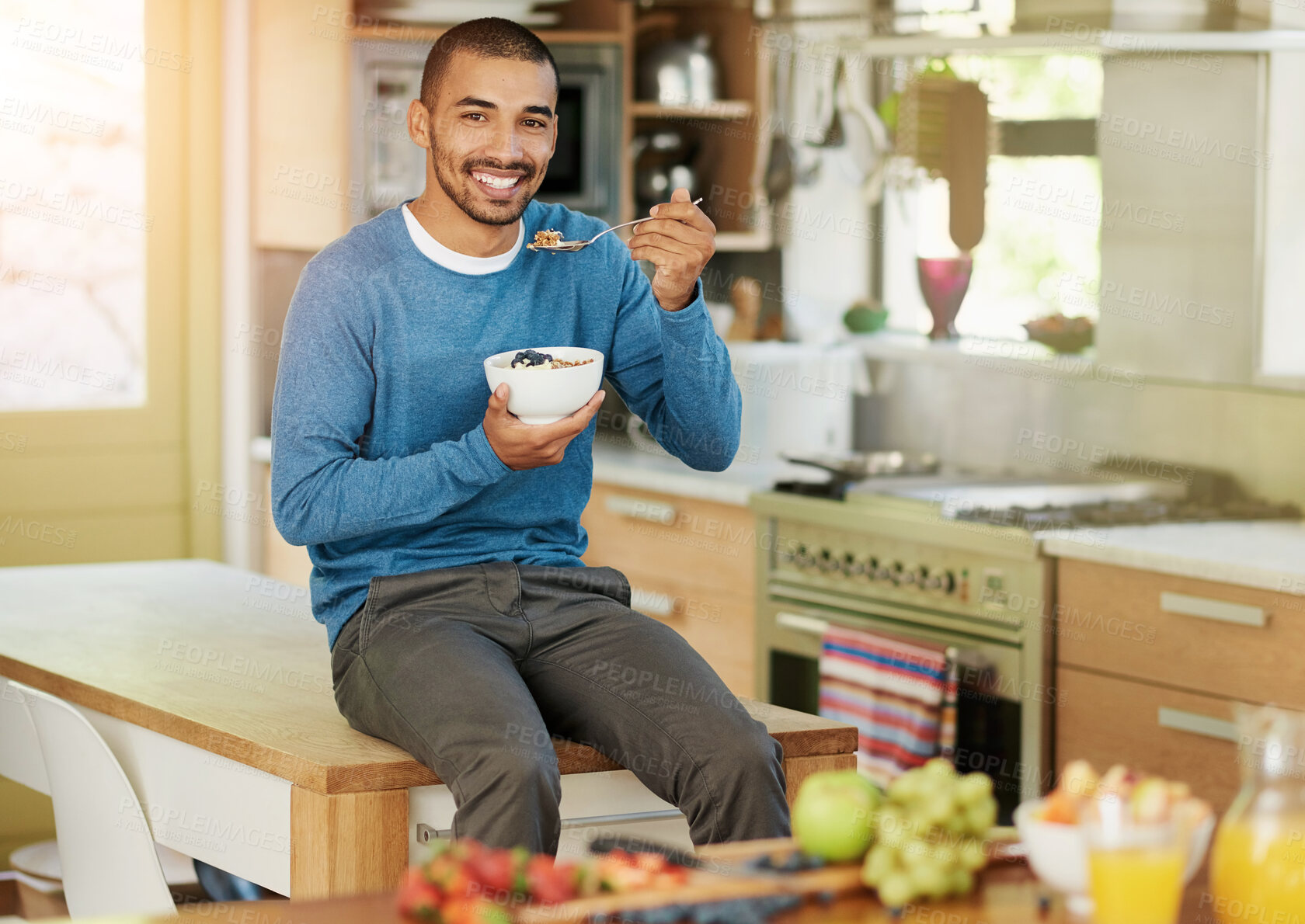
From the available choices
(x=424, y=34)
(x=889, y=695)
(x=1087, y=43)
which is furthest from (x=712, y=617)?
(x=424, y=34)

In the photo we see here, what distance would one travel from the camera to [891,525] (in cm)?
315

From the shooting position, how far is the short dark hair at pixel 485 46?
1.99m

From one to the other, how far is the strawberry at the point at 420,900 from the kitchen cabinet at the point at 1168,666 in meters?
1.78

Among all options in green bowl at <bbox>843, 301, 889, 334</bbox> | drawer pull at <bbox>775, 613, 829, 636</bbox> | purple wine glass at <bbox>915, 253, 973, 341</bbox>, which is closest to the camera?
drawer pull at <bbox>775, 613, 829, 636</bbox>

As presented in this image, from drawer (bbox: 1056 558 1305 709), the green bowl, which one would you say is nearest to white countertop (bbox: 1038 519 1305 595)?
drawer (bbox: 1056 558 1305 709)

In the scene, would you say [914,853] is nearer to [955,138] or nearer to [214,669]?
[214,669]

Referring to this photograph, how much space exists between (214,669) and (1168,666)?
155cm

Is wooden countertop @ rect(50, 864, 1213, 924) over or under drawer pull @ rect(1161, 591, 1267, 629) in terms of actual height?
over

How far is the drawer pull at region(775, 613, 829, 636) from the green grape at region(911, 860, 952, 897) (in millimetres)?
1945

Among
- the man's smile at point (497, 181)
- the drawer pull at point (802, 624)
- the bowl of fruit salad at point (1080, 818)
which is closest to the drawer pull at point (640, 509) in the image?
the drawer pull at point (802, 624)

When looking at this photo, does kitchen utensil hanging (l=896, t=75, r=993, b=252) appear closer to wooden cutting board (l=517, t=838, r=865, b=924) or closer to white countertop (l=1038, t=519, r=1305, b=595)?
white countertop (l=1038, t=519, r=1305, b=595)

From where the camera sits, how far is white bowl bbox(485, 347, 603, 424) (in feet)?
5.90

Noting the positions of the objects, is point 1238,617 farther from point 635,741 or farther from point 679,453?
point 635,741

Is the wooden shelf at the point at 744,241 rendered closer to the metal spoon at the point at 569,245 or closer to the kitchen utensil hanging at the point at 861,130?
the kitchen utensil hanging at the point at 861,130
